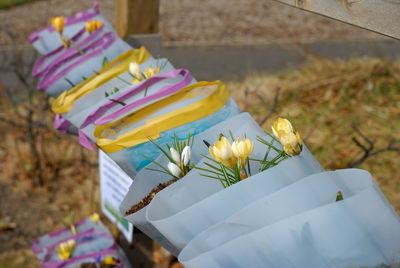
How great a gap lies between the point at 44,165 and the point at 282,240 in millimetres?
3080

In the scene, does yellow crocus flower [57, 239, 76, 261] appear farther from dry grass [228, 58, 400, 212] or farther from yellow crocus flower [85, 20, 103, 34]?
dry grass [228, 58, 400, 212]

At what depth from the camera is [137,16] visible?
2.64m

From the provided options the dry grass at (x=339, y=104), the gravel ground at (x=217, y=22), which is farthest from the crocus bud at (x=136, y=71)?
the gravel ground at (x=217, y=22)

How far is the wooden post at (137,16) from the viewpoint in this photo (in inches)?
103

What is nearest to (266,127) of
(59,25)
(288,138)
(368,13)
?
(59,25)

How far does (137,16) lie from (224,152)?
1.53m

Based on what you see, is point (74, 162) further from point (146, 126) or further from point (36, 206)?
point (146, 126)

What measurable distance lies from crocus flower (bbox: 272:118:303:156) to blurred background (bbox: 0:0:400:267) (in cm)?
120

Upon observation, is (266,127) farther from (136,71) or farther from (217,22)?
(217,22)

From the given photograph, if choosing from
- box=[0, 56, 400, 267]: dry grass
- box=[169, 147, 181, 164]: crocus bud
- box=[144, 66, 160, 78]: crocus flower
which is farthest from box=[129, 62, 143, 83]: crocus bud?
box=[0, 56, 400, 267]: dry grass

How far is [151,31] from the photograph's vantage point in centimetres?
273

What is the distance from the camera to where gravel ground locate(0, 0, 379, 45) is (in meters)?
6.58

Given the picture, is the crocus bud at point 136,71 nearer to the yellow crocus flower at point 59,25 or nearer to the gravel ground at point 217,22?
the yellow crocus flower at point 59,25

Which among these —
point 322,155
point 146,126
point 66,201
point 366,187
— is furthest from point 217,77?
point 366,187
